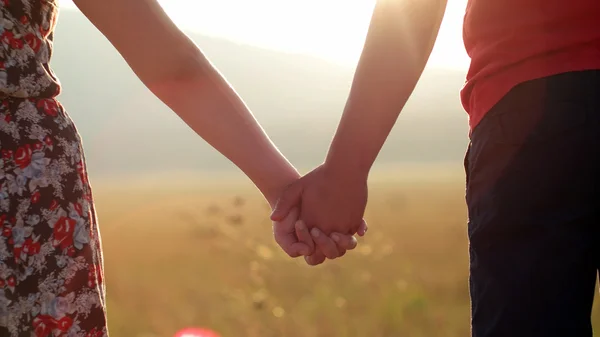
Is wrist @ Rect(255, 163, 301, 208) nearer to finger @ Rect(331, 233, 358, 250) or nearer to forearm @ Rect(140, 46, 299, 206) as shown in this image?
forearm @ Rect(140, 46, 299, 206)

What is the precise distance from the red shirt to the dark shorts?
0.03 meters

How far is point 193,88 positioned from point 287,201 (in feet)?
1.40

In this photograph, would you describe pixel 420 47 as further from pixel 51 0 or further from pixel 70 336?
pixel 70 336

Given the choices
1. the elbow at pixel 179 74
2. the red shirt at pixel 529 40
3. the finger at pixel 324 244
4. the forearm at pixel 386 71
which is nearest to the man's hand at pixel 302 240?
the finger at pixel 324 244

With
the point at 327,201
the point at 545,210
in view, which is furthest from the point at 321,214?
the point at 545,210

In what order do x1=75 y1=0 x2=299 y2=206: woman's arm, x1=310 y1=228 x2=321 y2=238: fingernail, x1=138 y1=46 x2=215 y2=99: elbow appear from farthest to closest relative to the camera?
x1=310 y1=228 x2=321 y2=238: fingernail < x1=138 y1=46 x2=215 y2=99: elbow < x1=75 y1=0 x2=299 y2=206: woman's arm

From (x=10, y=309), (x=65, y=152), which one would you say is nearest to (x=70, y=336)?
(x=10, y=309)

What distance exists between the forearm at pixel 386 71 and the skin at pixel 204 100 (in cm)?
28

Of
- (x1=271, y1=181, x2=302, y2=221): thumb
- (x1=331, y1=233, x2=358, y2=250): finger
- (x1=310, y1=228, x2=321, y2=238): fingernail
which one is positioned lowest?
(x1=331, y1=233, x2=358, y2=250): finger

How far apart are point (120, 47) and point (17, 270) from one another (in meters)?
0.69

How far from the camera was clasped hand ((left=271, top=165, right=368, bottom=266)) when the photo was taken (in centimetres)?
184

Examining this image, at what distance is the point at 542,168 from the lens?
52.4 inches

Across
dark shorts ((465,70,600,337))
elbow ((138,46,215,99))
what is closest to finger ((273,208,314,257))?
elbow ((138,46,215,99))

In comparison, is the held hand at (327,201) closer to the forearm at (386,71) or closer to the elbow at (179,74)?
the forearm at (386,71)
